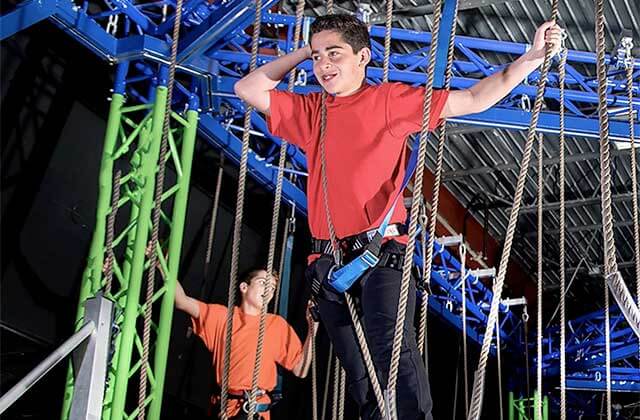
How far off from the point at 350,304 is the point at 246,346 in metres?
2.14

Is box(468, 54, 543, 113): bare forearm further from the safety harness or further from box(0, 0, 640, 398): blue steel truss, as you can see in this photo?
box(0, 0, 640, 398): blue steel truss

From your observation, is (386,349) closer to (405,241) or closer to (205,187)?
(405,241)

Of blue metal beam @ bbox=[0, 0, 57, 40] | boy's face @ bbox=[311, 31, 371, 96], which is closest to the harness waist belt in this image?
boy's face @ bbox=[311, 31, 371, 96]

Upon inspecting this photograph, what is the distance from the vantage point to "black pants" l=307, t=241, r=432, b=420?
2312 millimetres

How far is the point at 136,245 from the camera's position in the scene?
4656 mm

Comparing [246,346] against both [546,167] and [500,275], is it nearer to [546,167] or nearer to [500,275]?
[500,275]

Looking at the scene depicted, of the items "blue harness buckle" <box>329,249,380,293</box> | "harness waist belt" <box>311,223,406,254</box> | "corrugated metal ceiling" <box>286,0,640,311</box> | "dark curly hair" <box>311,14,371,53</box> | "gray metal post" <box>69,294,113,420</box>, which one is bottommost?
"gray metal post" <box>69,294,113,420</box>

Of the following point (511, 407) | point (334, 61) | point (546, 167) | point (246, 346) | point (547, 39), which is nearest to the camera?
point (547, 39)

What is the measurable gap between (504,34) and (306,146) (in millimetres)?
5493

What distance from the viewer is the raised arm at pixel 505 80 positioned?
7.59ft

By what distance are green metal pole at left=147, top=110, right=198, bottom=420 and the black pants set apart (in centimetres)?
229

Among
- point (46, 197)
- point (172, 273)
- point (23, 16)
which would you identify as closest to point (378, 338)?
point (172, 273)

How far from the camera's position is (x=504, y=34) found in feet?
25.1

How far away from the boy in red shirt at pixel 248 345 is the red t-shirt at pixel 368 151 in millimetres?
1947
